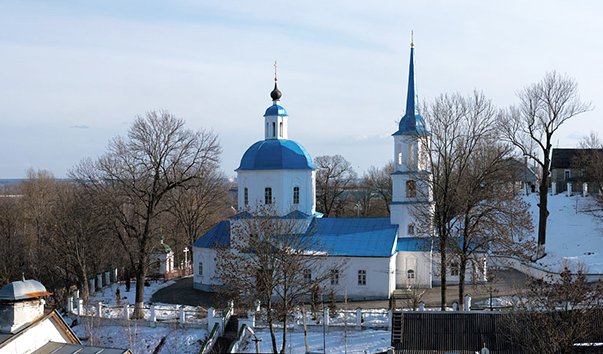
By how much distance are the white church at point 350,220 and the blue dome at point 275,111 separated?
0.17 ft

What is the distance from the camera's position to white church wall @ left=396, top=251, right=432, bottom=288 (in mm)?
29000

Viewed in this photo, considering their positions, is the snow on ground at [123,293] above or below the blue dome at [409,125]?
below

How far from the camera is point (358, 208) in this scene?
2226 inches

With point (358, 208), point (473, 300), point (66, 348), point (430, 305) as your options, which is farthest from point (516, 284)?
point (358, 208)

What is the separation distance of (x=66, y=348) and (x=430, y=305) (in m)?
16.6

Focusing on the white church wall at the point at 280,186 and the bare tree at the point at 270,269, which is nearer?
the bare tree at the point at 270,269

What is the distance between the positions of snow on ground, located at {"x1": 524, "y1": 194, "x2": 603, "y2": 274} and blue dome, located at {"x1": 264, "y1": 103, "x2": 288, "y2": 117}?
1440 centimetres

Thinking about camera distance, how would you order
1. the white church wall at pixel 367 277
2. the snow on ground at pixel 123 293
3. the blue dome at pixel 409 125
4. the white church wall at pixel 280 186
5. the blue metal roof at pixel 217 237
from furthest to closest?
the blue metal roof at pixel 217 237 < the white church wall at pixel 280 186 < the blue dome at pixel 409 125 < the snow on ground at pixel 123 293 < the white church wall at pixel 367 277

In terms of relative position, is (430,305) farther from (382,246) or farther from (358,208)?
(358,208)

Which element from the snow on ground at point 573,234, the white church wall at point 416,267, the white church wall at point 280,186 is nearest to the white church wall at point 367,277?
the white church wall at point 416,267

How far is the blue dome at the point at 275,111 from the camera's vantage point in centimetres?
3114

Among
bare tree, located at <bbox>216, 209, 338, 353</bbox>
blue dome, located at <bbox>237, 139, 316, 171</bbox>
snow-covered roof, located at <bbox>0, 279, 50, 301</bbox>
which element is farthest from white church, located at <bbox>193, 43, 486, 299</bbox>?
snow-covered roof, located at <bbox>0, 279, 50, 301</bbox>

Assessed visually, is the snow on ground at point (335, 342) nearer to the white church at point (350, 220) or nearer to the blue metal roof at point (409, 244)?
the white church at point (350, 220)

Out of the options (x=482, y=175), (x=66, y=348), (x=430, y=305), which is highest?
(x=482, y=175)
